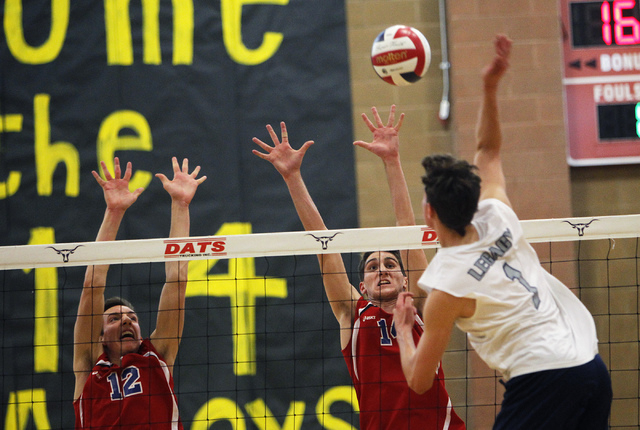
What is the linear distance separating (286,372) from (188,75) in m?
2.89

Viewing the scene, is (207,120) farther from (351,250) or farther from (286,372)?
(351,250)

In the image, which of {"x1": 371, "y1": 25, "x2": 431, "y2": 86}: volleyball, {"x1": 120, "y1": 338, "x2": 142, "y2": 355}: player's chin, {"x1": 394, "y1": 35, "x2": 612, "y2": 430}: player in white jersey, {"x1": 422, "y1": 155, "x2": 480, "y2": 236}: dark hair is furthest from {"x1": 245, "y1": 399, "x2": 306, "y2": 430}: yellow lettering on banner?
{"x1": 422, "y1": 155, "x2": 480, "y2": 236}: dark hair

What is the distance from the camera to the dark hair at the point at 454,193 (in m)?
2.36

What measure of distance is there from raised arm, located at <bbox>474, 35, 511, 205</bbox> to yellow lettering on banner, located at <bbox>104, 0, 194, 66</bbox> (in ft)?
13.5

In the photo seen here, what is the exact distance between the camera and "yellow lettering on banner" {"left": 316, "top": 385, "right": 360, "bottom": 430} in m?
5.86

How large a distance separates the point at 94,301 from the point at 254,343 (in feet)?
7.25

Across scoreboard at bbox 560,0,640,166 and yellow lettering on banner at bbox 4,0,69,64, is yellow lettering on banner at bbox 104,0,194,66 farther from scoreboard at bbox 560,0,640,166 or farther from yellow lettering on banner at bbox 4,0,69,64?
scoreboard at bbox 560,0,640,166

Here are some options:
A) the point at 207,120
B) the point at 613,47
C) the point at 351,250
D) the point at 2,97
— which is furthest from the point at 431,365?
the point at 2,97

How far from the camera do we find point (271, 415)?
5.88 metres

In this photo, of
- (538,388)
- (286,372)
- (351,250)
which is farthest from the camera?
(286,372)

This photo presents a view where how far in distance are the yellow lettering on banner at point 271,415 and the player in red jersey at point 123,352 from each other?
6.90ft

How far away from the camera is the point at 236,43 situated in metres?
6.25

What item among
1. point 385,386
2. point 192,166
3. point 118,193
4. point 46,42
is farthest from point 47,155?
point 385,386

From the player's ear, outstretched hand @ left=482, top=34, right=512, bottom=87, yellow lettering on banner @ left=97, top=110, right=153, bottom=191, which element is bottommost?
the player's ear
